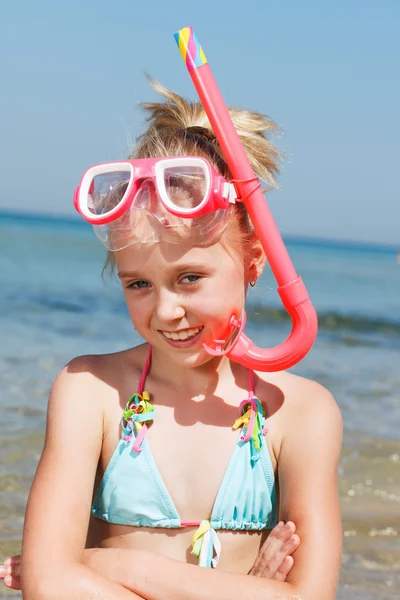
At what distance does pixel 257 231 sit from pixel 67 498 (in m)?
1.06

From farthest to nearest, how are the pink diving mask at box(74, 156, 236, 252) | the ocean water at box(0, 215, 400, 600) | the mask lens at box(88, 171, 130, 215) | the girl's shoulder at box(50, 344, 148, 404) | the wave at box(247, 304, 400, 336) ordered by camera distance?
the wave at box(247, 304, 400, 336)
the ocean water at box(0, 215, 400, 600)
the girl's shoulder at box(50, 344, 148, 404)
the mask lens at box(88, 171, 130, 215)
the pink diving mask at box(74, 156, 236, 252)

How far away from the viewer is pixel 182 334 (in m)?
2.88

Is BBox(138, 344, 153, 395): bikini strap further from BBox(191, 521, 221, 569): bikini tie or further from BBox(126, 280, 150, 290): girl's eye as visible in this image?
BBox(191, 521, 221, 569): bikini tie

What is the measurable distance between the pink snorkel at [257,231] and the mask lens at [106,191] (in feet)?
1.21

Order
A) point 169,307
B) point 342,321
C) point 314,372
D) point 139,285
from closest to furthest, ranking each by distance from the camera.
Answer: point 169,307
point 139,285
point 314,372
point 342,321

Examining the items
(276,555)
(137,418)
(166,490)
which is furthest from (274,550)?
(137,418)

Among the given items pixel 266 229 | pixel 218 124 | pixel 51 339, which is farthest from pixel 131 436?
pixel 51 339

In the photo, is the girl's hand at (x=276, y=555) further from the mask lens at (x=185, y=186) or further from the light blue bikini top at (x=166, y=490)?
the mask lens at (x=185, y=186)

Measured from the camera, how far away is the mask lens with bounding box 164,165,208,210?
2.86 metres

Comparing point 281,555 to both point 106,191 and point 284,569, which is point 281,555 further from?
point 106,191

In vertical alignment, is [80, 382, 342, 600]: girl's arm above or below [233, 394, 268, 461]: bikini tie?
below

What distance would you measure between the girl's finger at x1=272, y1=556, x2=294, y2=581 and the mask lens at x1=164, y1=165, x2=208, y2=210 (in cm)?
117

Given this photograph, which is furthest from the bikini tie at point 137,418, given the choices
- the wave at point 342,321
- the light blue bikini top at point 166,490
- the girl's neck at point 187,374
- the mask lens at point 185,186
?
the wave at point 342,321

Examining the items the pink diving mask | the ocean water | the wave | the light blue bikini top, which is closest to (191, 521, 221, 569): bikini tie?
the light blue bikini top
